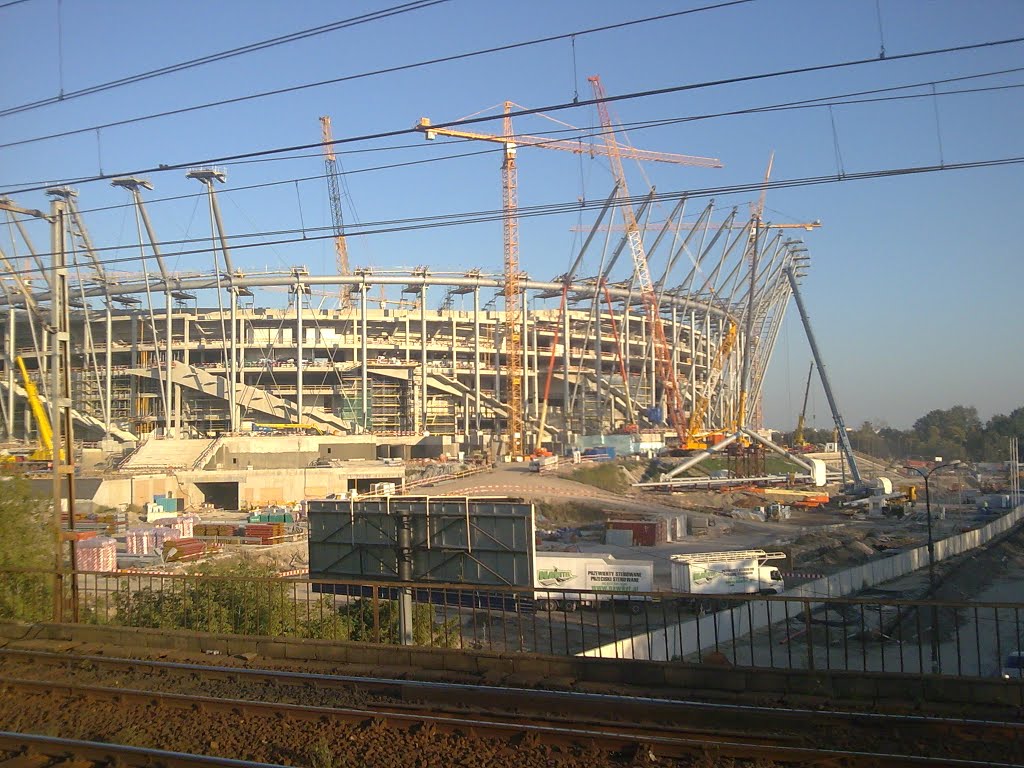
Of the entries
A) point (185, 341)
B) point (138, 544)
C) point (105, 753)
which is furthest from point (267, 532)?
point (185, 341)

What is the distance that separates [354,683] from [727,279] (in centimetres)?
4888

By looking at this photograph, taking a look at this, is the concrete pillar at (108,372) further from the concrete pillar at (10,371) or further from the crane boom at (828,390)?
the crane boom at (828,390)

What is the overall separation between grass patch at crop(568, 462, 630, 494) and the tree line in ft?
107

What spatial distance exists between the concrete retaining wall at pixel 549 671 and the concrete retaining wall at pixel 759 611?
394 millimetres

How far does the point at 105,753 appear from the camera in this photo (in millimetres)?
4355

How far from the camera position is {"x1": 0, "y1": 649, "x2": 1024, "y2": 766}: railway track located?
4230 mm

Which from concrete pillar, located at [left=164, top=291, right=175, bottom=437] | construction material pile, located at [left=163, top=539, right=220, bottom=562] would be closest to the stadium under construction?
concrete pillar, located at [left=164, top=291, right=175, bottom=437]

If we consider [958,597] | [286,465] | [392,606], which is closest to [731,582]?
[958,597]

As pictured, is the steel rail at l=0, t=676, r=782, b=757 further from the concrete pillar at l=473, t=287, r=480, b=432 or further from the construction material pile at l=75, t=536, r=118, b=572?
the concrete pillar at l=473, t=287, r=480, b=432

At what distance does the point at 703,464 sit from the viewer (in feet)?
133

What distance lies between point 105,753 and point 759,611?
9.67 m

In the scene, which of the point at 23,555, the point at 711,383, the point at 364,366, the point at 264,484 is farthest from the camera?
the point at 711,383

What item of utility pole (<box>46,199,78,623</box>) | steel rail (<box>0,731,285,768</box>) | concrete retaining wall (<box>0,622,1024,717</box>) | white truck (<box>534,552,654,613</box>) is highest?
utility pole (<box>46,199,78,623</box>)

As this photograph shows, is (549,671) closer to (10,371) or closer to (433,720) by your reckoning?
(433,720)
